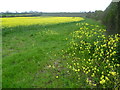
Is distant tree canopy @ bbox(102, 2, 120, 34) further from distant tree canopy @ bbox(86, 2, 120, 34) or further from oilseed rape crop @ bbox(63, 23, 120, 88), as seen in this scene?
oilseed rape crop @ bbox(63, 23, 120, 88)

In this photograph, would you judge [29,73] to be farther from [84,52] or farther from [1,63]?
[84,52]

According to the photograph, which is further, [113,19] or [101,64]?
[113,19]

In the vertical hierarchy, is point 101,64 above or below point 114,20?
below

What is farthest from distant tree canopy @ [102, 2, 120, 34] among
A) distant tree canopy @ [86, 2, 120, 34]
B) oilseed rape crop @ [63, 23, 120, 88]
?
oilseed rape crop @ [63, 23, 120, 88]

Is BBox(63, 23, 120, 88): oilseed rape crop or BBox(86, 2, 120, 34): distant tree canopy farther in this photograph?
BBox(86, 2, 120, 34): distant tree canopy

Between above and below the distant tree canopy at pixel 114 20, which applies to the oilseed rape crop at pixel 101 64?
below

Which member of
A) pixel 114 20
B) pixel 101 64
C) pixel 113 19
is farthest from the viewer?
pixel 113 19

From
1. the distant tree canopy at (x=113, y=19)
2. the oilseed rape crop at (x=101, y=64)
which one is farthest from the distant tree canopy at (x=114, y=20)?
the oilseed rape crop at (x=101, y=64)

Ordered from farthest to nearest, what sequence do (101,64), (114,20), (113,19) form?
(113,19), (114,20), (101,64)

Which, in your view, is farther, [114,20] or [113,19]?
[113,19]

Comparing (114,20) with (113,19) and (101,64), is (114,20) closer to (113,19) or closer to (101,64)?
(113,19)

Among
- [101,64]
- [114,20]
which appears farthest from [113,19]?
[101,64]

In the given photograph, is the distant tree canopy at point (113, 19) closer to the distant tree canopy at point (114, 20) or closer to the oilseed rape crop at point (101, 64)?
the distant tree canopy at point (114, 20)

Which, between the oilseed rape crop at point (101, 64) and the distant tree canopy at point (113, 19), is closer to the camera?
the oilseed rape crop at point (101, 64)
